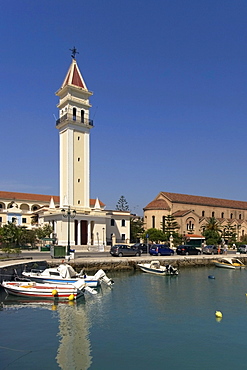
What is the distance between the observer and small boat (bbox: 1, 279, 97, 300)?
74.2 ft

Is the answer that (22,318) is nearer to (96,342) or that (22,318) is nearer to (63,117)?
(96,342)

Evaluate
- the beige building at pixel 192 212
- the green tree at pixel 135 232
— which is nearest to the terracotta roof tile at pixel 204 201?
the beige building at pixel 192 212

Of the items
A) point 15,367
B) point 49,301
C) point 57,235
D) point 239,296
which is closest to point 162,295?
point 239,296

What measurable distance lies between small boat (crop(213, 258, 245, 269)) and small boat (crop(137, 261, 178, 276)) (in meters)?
9.79

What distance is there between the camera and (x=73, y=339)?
15422 mm

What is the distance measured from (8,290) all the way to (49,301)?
3.10 meters

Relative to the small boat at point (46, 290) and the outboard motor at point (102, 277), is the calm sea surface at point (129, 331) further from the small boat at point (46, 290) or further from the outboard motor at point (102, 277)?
the outboard motor at point (102, 277)

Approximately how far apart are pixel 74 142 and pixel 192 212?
110ft

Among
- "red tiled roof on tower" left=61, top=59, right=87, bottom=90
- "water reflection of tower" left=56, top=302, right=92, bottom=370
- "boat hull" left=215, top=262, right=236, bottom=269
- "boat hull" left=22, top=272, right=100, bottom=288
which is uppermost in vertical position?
"red tiled roof on tower" left=61, top=59, right=87, bottom=90

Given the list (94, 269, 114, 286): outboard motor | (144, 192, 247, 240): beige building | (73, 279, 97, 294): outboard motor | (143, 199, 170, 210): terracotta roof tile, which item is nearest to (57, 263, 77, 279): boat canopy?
(73, 279, 97, 294): outboard motor

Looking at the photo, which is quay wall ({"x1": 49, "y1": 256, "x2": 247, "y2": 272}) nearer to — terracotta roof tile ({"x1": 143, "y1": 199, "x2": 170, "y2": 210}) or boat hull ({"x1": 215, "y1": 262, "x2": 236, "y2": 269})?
boat hull ({"x1": 215, "y1": 262, "x2": 236, "y2": 269})

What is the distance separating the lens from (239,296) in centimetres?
2502

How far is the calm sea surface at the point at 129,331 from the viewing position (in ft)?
43.2

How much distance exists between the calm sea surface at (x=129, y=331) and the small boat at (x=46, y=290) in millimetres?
680
